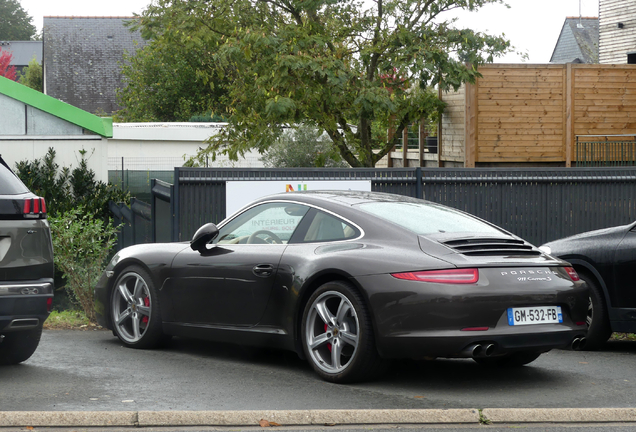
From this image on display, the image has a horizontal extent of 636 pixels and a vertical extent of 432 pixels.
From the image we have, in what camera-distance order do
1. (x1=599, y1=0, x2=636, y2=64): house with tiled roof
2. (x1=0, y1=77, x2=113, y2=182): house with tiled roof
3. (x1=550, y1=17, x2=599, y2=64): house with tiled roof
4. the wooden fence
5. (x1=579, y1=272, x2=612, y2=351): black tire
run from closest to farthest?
(x1=579, y1=272, x2=612, y2=351): black tire < (x1=0, y1=77, x2=113, y2=182): house with tiled roof < the wooden fence < (x1=599, y1=0, x2=636, y2=64): house with tiled roof < (x1=550, y1=17, x2=599, y2=64): house with tiled roof

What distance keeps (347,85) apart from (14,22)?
96034 millimetres

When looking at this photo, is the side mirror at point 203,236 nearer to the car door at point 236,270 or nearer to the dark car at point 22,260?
the car door at point 236,270

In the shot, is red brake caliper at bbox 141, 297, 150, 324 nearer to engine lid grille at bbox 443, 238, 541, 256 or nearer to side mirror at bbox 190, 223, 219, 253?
side mirror at bbox 190, 223, 219, 253

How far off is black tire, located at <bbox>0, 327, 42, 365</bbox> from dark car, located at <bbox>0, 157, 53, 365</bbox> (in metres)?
0.30

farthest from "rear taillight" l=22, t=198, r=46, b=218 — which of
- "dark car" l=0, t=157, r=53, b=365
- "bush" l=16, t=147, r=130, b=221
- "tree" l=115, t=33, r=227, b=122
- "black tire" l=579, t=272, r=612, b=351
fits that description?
"tree" l=115, t=33, r=227, b=122

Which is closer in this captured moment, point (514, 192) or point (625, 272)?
point (625, 272)

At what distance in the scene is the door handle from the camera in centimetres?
647

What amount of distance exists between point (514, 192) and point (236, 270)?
635 cm

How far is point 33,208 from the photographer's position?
624cm

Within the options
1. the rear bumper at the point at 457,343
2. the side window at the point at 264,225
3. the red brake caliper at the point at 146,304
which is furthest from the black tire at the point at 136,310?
the rear bumper at the point at 457,343

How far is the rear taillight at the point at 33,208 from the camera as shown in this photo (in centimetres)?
619

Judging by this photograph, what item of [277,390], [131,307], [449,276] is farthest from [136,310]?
→ [449,276]

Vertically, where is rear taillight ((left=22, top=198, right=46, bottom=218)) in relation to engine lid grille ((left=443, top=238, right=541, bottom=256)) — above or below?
above

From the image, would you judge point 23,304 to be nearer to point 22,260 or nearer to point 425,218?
point 22,260
